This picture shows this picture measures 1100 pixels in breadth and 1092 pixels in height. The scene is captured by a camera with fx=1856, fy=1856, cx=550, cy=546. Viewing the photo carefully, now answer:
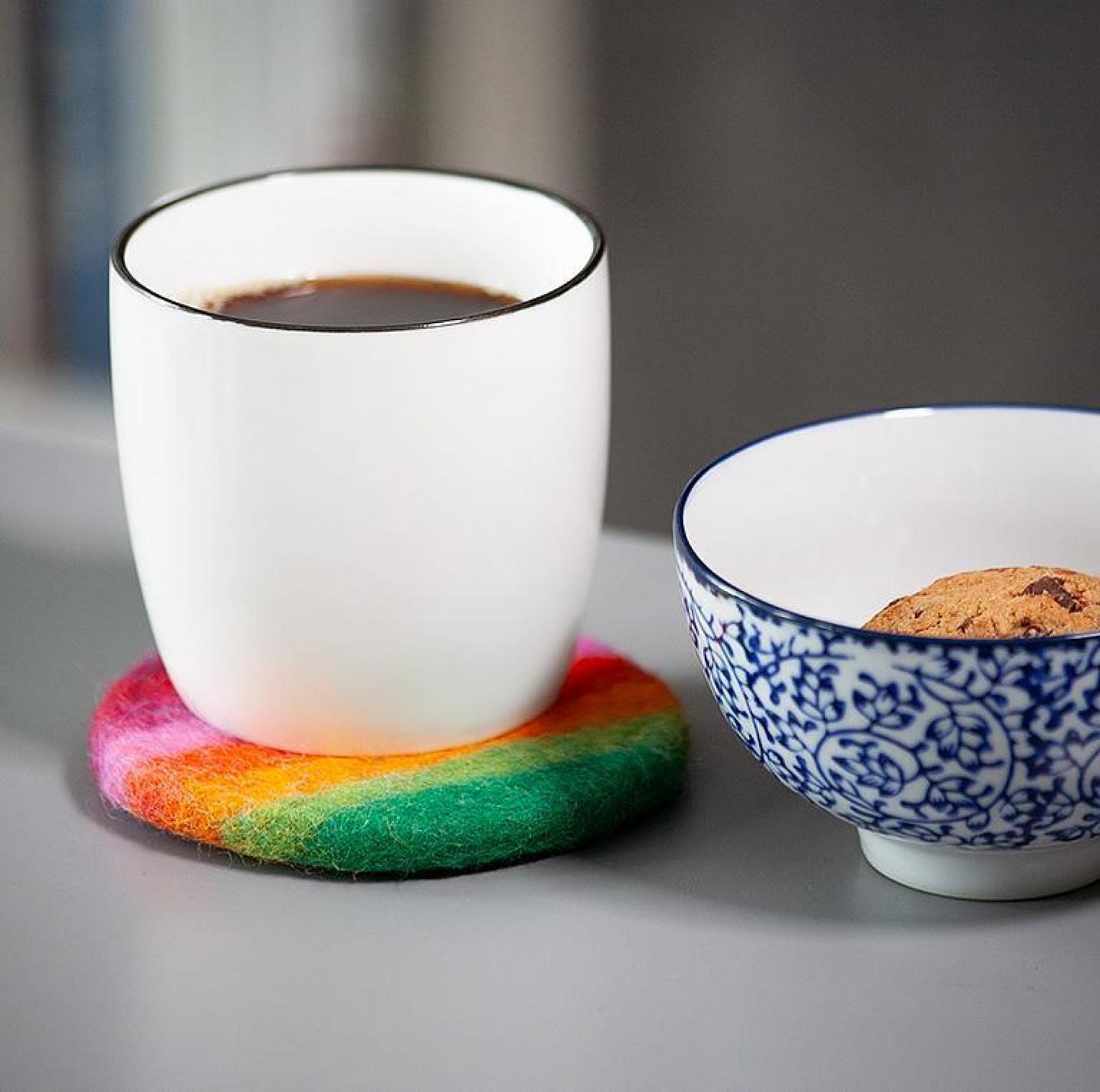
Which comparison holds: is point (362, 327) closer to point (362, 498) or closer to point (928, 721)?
point (362, 498)

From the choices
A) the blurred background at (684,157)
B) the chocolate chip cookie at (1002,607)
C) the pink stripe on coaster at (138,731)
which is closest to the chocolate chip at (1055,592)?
the chocolate chip cookie at (1002,607)

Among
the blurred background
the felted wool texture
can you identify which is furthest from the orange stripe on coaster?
the blurred background

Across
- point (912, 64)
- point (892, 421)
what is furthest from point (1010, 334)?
point (892, 421)

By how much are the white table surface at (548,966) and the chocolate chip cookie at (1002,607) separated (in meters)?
0.07

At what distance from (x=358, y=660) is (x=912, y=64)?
856 mm

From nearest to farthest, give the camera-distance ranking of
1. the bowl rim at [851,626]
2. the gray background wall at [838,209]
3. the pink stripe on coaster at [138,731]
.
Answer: the bowl rim at [851,626] → the pink stripe on coaster at [138,731] → the gray background wall at [838,209]

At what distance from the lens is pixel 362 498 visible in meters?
0.52

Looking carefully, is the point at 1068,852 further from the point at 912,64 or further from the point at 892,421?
the point at 912,64

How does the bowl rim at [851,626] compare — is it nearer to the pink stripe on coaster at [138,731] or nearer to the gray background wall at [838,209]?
the pink stripe on coaster at [138,731]

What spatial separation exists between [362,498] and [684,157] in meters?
0.87

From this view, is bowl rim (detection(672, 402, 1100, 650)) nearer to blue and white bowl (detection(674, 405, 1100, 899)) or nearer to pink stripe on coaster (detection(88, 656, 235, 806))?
blue and white bowl (detection(674, 405, 1100, 899))

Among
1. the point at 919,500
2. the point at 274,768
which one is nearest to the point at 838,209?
the point at 919,500

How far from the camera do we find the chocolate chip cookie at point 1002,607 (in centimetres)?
49

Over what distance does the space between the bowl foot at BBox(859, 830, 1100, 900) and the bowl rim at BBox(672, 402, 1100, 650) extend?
0.21ft
